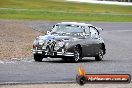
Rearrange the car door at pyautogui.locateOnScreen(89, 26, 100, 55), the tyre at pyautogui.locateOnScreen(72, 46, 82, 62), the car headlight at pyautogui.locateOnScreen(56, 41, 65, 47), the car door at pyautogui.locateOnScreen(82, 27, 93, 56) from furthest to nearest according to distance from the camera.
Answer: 1. the car door at pyautogui.locateOnScreen(89, 26, 100, 55)
2. the car door at pyautogui.locateOnScreen(82, 27, 93, 56)
3. the tyre at pyautogui.locateOnScreen(72, 46, 82, 62)
4. the car headlight at pyautogui.locateOnScreen(56, 41, 65, 47)

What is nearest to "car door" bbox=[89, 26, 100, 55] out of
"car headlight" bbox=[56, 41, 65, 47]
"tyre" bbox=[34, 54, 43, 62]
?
"car headlight" bbox=[56, 41, 65, 47]

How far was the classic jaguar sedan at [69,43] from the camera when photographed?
20.7 metres

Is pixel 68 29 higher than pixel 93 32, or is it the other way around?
pixel 68 29

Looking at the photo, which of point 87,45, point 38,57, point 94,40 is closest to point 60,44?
point 38,57

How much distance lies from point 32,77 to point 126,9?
282 ft

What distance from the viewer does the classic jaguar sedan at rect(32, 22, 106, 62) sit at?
20.7 m

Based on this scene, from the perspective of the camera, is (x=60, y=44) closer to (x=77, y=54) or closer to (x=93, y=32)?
(x=77, y=54)

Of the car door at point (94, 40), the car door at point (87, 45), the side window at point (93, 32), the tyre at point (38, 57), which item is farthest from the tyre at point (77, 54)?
the side window at point (93, 32)

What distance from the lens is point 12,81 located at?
13711 millimetres

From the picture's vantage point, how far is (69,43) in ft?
68.5

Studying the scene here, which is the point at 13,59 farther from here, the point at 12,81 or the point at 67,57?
the point at 12,81

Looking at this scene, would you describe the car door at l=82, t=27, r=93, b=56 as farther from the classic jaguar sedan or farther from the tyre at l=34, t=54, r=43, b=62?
the tyre at l=34, t=54, r=43, b=62

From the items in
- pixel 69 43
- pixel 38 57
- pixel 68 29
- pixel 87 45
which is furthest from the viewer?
pixel 87 45

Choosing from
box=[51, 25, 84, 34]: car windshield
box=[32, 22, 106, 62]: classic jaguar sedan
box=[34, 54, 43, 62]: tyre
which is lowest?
box=[34, 54, 43, 62]: tyre
